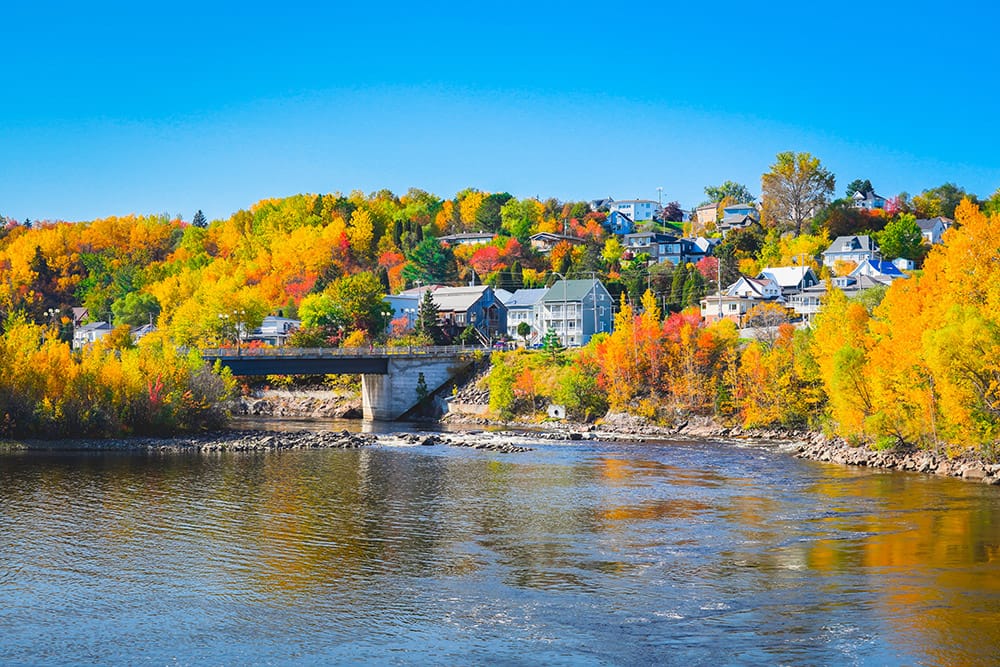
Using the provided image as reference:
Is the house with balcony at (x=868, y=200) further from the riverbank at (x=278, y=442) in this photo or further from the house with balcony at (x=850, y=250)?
the riverbank at (x=278, y=442)

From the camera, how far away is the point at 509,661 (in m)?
19.9

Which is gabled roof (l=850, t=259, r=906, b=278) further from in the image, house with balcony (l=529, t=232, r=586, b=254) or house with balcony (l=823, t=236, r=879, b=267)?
house with balcony (l=529, t=232, r=586, b=254)

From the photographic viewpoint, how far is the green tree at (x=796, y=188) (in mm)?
124812

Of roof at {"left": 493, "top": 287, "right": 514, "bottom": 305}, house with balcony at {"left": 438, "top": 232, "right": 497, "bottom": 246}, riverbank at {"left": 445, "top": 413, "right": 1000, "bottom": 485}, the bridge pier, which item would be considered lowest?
riverbank at {"left": 445, "top": 413, "right": 1000, "bottom": 485}

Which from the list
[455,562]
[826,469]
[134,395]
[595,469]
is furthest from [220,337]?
[455,562]

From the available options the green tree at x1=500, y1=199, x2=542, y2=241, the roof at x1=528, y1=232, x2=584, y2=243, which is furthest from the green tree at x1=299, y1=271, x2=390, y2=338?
the green tree at x1=500, y1=199, x2=542, y2=241

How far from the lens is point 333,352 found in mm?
80062

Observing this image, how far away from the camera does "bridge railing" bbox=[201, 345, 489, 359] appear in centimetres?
7662

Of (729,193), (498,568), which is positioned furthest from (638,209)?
(498,568)

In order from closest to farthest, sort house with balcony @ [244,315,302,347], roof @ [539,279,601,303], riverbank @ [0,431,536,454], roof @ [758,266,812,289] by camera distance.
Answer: riverbank @ [0,431,536,454] → roof @ [758,266,812,289] → roof @ [539,279,601,303] → house with balcony @ [244,315,302,347]

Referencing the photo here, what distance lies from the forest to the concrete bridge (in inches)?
260

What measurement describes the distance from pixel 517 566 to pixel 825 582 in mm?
8445

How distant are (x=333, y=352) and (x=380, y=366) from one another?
4345mm

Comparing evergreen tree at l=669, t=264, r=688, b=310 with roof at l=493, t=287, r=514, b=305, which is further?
roof at l=493, t=287, r=514, b=305
